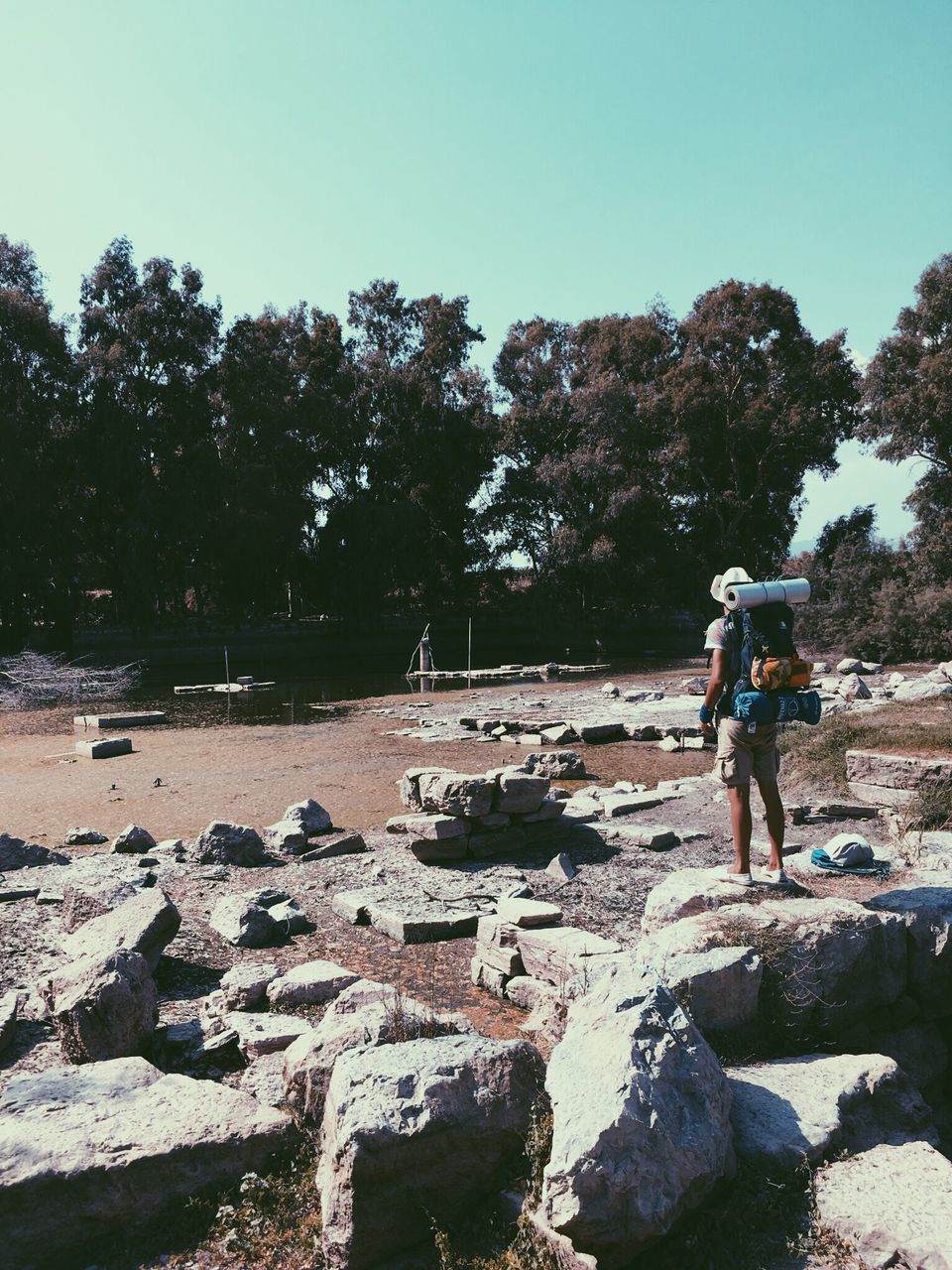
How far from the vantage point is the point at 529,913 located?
225 inches

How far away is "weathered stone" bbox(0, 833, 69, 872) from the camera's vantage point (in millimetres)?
7793

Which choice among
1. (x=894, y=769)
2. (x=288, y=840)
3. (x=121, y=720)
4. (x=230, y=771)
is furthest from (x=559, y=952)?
(x=121, y=720)

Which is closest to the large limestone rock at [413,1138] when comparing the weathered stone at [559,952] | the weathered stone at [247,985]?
the weathered stone at [559,952]

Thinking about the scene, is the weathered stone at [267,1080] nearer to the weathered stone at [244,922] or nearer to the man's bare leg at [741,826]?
the weathered stone at [244,922]

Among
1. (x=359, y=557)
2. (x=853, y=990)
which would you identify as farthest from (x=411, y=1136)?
(x=359, y=557)

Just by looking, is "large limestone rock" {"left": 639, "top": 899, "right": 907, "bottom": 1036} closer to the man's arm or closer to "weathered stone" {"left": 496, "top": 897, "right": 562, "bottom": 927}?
"weathered stone" {"left": 496, "top": 897, "right": 562, "bottom": 927}

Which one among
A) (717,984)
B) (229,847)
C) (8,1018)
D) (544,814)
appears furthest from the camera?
(544,814)

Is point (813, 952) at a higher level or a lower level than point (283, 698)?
higher

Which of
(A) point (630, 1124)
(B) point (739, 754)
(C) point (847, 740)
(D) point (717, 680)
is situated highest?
(D) point (717, 680)

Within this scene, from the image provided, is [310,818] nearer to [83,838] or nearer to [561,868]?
[83,838]

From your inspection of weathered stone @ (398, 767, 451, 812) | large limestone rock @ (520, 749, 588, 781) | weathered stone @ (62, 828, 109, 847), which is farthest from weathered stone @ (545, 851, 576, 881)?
weathered stone @ (62, 828, 109, 847)

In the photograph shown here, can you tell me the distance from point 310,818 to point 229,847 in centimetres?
126

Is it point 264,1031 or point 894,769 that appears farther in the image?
point 894,769

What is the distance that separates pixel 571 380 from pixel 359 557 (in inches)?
532
